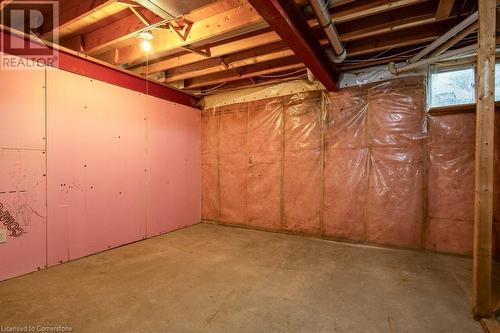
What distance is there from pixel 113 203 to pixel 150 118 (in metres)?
1.26

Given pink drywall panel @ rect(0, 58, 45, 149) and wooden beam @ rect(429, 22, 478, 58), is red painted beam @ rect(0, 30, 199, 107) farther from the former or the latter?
wooden beam @ rect(429, 22, 478, 58)

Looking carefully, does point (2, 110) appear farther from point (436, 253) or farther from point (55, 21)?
point (436, 253)

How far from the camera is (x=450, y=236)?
9.15 ft

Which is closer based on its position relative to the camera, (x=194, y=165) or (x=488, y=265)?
(x=488, y=265)

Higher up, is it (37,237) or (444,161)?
(444,161)

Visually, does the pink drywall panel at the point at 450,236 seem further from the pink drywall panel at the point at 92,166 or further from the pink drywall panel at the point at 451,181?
the pink drywall panel at the point at 92,166

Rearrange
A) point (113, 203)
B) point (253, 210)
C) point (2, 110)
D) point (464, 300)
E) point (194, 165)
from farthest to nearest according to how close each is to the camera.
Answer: point (194, 165) → point (253, 210) → point (113, 203) → point (2, 110) → point (464, 300)

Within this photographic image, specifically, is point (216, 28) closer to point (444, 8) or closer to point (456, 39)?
point (444, 8)

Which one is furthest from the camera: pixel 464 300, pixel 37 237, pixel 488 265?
pixel 37 237

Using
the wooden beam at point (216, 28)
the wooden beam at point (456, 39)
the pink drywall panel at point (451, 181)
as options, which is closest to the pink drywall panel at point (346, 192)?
the pink drywall panel at point (451, 181)

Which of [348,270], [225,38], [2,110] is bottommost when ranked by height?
[348,270]

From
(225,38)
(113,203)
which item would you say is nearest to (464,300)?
(225,38)

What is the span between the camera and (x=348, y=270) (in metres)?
2.44

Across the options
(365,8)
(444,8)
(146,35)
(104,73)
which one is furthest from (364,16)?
(104,73)
